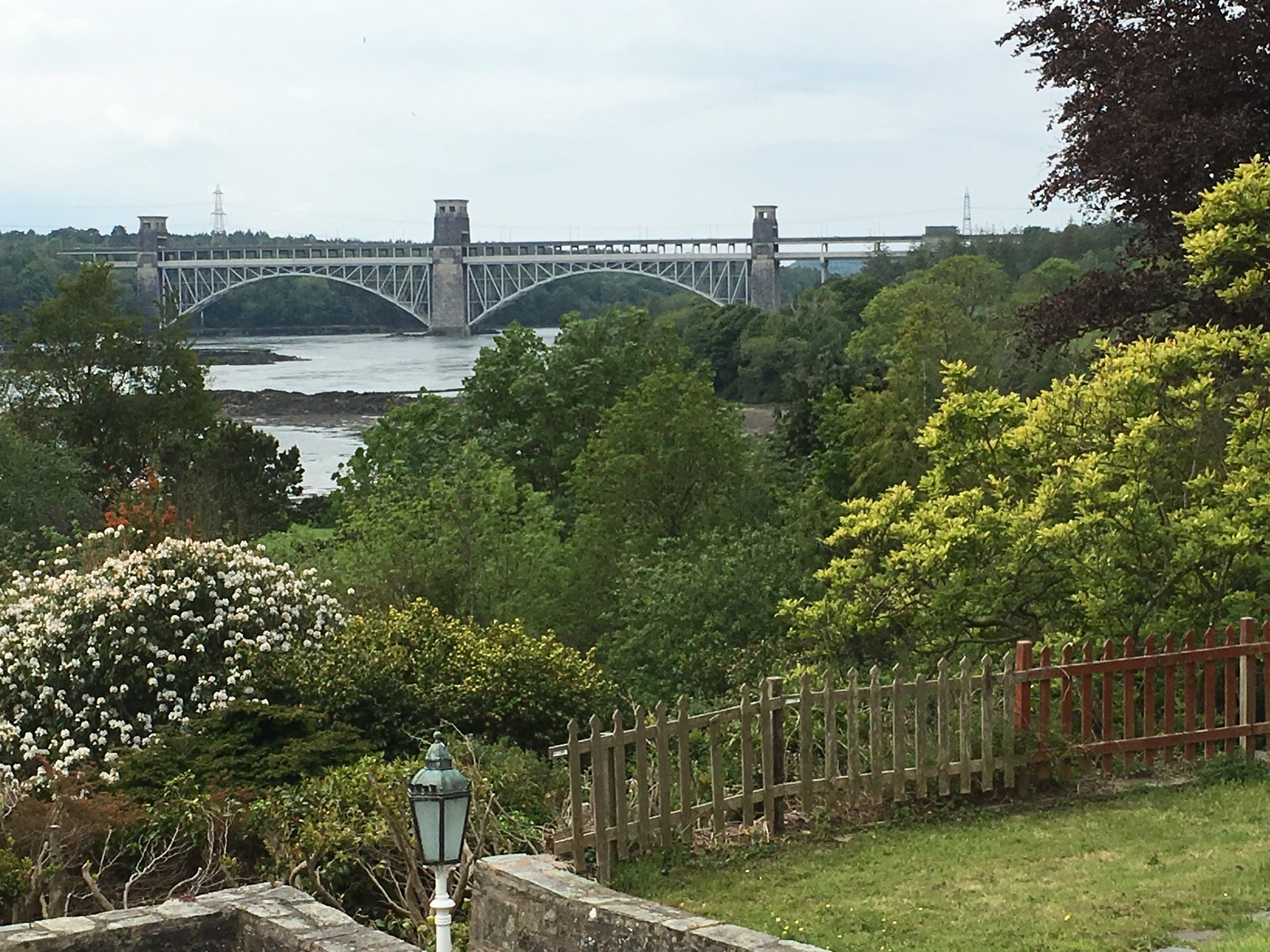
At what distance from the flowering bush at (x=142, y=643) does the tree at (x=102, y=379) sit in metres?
23.6

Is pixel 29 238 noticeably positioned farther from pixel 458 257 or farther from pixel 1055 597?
pixel 1055 597

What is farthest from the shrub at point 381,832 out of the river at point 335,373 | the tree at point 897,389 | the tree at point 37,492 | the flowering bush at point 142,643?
the river at point 335,373

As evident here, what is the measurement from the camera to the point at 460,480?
85.5 ft

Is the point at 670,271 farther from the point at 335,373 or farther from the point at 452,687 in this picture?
the point at 452,687

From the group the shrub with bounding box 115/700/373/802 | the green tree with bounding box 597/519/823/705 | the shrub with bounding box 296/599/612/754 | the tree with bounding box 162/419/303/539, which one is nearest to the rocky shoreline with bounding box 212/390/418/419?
the tree with bounding box 162/419/303/539

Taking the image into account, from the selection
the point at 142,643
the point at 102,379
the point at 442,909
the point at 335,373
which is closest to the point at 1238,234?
the point at 442,909

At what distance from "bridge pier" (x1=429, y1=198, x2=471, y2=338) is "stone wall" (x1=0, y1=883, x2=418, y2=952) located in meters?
85.6

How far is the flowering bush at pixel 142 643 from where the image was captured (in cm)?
1558

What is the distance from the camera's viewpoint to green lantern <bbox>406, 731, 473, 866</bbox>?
286 inches

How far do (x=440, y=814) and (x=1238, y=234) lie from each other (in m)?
8.90

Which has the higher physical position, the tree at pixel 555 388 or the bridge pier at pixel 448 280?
the bridge pier at pixel 448 280

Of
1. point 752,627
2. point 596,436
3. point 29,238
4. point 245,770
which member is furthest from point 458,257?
point 245,770

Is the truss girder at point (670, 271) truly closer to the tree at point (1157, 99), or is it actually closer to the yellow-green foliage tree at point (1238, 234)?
the tree at point (1157, 99)

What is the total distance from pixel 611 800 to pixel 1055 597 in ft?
16.2
